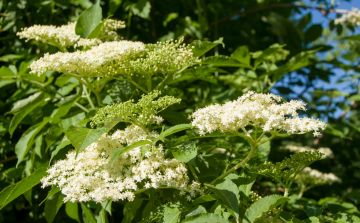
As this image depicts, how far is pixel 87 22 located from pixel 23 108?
25.6 inches

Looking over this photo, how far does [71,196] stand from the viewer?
1214 millimetres

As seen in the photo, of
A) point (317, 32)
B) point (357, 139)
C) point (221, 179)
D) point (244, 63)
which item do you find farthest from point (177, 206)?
point (357, 139)

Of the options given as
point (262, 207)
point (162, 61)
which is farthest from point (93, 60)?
point (262, 207)

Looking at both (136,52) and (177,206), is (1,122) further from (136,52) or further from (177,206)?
(177,206)

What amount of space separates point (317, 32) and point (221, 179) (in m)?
2.94

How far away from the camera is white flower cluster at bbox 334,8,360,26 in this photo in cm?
324

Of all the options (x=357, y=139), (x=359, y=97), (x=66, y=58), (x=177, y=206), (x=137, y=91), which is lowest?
(x=357, y=139)

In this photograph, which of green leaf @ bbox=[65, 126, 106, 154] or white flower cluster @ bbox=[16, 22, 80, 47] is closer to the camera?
green leaf @ bbox=[65, 126, 106, 154]

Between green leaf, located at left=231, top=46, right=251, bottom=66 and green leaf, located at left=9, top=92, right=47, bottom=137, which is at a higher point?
green leaf, located at left=231, top=46, right=251, bottom=66

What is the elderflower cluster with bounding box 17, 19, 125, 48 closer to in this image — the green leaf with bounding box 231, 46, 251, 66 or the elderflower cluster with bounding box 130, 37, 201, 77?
the elderflower cluster with bounding box 130, 37, 201, 77

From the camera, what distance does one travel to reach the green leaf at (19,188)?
4.32 ft

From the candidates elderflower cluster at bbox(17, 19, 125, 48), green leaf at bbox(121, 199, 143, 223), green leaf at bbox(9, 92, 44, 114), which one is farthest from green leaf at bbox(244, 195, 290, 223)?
green leaf at bbox(9, 92, 44, 114)

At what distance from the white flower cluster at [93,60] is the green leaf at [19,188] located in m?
0.49

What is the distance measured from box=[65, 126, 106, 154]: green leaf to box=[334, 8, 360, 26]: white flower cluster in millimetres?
3092
